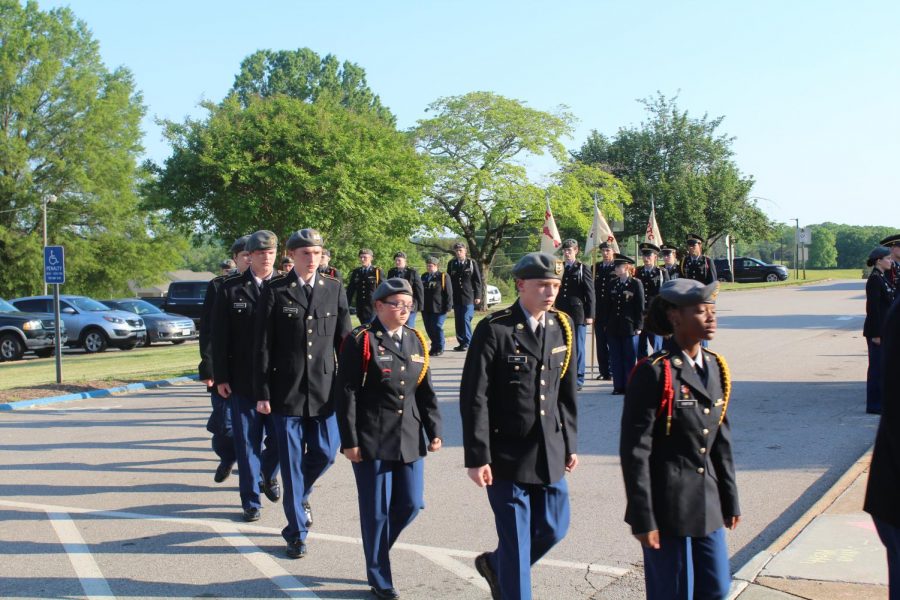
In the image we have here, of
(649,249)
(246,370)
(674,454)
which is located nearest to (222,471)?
(246,370)

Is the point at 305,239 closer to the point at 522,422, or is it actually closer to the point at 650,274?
the point at 522,422

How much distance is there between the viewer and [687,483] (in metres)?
3.73

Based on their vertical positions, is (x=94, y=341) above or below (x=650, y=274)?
below

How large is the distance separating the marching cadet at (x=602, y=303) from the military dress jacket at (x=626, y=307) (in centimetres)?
30

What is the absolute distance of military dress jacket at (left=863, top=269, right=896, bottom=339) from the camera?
10234mm

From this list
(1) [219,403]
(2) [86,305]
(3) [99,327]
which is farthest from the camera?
(2) [86,305]

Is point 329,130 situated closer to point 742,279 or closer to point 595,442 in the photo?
point 595,442

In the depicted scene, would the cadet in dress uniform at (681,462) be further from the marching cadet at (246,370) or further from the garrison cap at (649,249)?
the garrison cap at (649,249)

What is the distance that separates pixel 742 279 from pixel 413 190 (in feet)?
103

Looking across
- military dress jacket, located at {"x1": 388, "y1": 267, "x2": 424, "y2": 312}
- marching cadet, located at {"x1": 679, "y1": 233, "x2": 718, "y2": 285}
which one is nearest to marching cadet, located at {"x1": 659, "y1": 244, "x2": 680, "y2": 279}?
marching cadet, located at {"x1": 679, "y1": 233, "x2": 718, "y2": 285}

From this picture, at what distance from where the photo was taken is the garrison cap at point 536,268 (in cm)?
462

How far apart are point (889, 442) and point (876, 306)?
776 cm

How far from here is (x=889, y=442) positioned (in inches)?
129

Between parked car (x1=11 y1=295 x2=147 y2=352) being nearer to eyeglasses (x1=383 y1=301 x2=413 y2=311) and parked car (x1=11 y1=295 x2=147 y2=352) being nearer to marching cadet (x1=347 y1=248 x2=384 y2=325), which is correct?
marching cadet (x1=347 y1=248 x2=384 y2=325)
